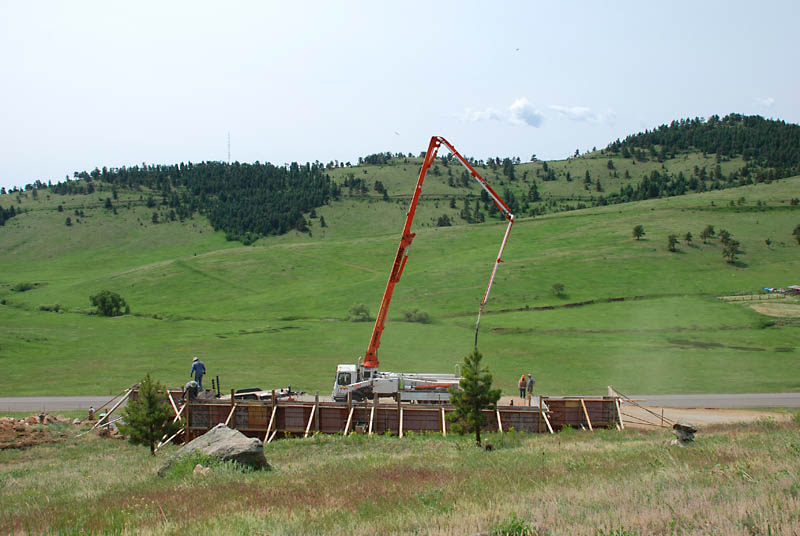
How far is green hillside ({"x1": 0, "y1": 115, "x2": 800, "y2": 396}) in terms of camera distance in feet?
179

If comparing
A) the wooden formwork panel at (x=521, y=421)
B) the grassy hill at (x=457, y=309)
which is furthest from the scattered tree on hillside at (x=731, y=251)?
the wooden formwork panel at (x=521, y=421)

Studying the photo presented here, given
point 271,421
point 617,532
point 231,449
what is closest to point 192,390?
point 271,421

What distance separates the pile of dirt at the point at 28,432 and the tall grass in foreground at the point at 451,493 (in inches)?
304

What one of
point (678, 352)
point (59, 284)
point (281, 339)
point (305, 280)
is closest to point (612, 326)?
point (678, 352)

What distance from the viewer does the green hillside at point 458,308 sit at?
54.6 meters

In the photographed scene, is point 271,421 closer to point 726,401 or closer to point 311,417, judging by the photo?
point 311,417

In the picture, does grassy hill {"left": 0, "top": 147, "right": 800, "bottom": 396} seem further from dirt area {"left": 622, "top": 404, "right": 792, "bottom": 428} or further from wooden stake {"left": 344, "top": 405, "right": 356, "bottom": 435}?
wooden stake {"left": 344, "top": 405, "right": 356, "bottom": 435}

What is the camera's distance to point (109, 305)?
94438mm

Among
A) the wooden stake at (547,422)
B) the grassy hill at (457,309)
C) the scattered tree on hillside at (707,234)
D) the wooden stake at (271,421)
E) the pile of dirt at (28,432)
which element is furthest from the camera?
the scattered tree on hillside at (707,234)

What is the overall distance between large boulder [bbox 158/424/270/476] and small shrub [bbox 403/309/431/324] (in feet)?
194

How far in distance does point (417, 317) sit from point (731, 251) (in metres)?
55.1

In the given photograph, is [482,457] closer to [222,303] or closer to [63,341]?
[63,341]

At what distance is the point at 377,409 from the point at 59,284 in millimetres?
119230

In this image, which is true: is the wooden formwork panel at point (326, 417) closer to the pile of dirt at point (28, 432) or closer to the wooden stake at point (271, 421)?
the wooden stake at point (271, 421)
